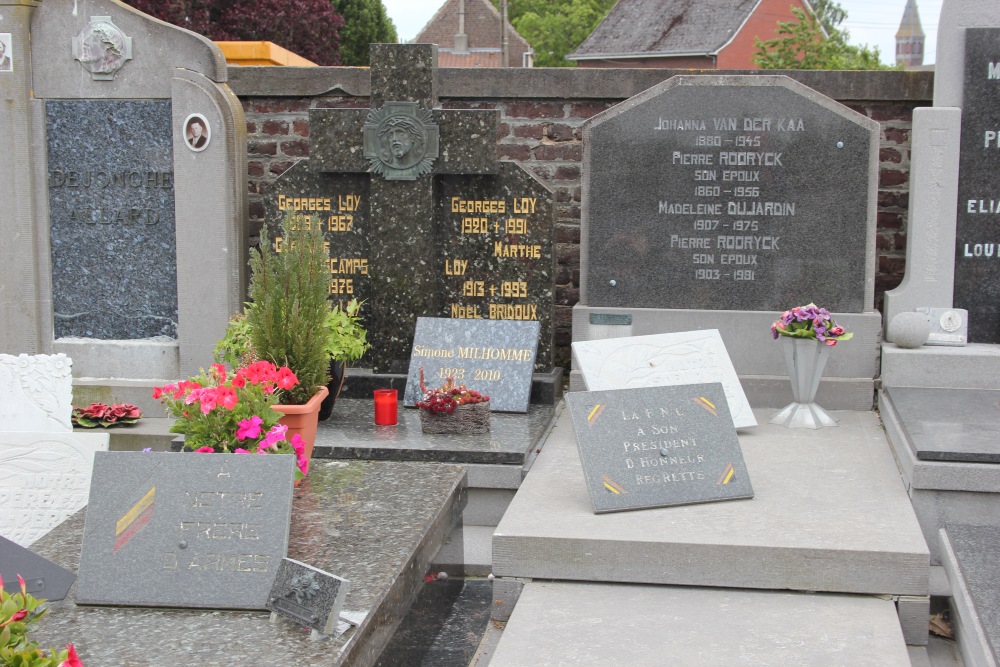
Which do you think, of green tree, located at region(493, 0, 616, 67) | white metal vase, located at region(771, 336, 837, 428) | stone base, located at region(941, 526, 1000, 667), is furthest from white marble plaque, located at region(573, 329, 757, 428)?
green tree, located at region(493, 0, 616, 67)

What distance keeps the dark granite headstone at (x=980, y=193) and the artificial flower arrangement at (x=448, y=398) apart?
2817mm

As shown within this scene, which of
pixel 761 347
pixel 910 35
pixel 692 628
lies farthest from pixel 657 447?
pixel 910 35

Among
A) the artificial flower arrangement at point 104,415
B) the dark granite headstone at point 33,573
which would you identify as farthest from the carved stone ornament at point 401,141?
the dark granite headstone at point 33,573

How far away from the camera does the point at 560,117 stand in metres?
7.04

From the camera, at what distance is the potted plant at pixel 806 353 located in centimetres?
517

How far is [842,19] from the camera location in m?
38.3

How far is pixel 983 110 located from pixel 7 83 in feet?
18.1

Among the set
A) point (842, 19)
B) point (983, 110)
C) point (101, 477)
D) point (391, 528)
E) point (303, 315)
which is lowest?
point (391, 528)

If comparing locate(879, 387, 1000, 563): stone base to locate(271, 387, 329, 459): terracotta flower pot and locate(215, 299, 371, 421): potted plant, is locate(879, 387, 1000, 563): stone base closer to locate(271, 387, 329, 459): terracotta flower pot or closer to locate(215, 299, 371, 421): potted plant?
locate(271, 387, 329, 459): terracotta flower pot

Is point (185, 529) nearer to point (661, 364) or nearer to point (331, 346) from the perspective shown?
point (331, 346)

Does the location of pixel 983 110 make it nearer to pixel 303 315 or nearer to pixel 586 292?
pixel 586 292

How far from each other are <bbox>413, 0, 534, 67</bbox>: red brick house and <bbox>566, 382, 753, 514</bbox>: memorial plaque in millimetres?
40216

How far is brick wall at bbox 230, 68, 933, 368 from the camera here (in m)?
6.69

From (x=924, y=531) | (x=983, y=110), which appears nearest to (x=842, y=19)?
(x=983, y=110)
